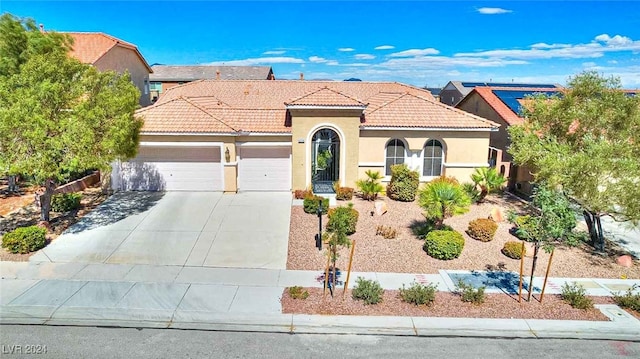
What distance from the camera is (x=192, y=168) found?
2103 centimetres

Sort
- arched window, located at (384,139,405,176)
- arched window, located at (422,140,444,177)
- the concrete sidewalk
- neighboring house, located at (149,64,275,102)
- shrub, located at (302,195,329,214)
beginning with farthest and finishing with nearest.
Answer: neighboring house, located at (149,64,275,102) → arched window, located at (422,140,444,177) → arched window, located at (384,139,405,176) → shrub, located at (302,195,329,214) → the concrete sidewalk

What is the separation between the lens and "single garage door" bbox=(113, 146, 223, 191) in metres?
20.9

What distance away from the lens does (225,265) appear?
543 inches

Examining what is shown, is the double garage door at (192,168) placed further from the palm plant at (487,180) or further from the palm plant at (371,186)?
the palm plant at (487,180)

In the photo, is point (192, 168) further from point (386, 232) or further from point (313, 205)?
point (386, 232)

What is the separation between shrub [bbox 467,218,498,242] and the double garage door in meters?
9.33

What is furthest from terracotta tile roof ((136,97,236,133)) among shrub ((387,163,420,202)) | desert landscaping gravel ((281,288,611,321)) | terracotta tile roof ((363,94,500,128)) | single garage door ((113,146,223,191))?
desert landscaping gravel ((281,288,611,321))

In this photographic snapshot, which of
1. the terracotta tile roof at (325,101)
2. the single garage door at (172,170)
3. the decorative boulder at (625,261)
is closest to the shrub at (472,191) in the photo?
the terracotta tile roof at (325,101)

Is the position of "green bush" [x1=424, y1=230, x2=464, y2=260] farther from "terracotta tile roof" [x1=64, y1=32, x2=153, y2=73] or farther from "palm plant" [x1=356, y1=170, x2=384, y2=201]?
"terracotta tile roof" [x1=64, y1=32, x2=153, y2=73]

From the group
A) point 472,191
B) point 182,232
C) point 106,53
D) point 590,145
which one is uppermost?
point 106,53

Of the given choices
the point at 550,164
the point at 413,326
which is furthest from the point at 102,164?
the point at 550,164

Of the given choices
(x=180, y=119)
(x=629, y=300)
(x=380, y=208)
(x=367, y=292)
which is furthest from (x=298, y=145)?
(x=629, y=300)

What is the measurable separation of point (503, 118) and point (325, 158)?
10.5m

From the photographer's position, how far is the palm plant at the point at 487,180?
19484 mm
